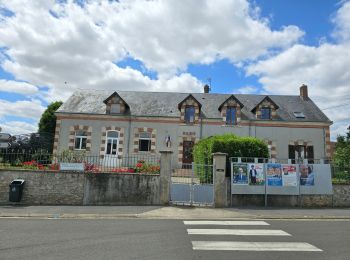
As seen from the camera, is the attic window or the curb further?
the attic window

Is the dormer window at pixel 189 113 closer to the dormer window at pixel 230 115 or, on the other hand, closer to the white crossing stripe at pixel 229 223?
the dormer window at pixel 230 115

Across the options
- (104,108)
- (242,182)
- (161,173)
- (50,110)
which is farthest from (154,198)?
(50,110)

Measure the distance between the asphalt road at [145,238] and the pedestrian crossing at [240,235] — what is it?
0.06 meters

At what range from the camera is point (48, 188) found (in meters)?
13.9

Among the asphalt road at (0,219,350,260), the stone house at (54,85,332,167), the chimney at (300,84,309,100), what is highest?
the chimney at (300,84,309,100)

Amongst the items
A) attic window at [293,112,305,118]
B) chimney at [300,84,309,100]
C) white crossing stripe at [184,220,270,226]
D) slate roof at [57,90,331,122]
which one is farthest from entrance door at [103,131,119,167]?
white crossing stripe at [184,220,270,226]

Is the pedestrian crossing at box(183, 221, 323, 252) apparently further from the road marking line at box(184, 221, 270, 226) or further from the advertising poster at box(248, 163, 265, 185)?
the advertising poster at box(248, 163, 265, 185)

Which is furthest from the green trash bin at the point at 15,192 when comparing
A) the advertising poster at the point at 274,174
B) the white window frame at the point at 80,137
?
the white window frame at the point at 80,137

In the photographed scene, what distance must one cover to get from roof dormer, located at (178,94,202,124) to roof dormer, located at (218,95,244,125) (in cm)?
210

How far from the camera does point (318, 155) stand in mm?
27875

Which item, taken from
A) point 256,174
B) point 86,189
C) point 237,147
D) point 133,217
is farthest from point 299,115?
point 133,217

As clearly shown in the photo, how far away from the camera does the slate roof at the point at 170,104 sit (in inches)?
1117

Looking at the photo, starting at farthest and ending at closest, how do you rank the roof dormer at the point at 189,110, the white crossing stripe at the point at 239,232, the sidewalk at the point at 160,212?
the roof dormer at the point at 189,110, the sidewalk at the point at 160,212, the white crossing stripe at the point at 239,232

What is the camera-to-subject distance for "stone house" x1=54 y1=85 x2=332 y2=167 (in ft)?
90.6
